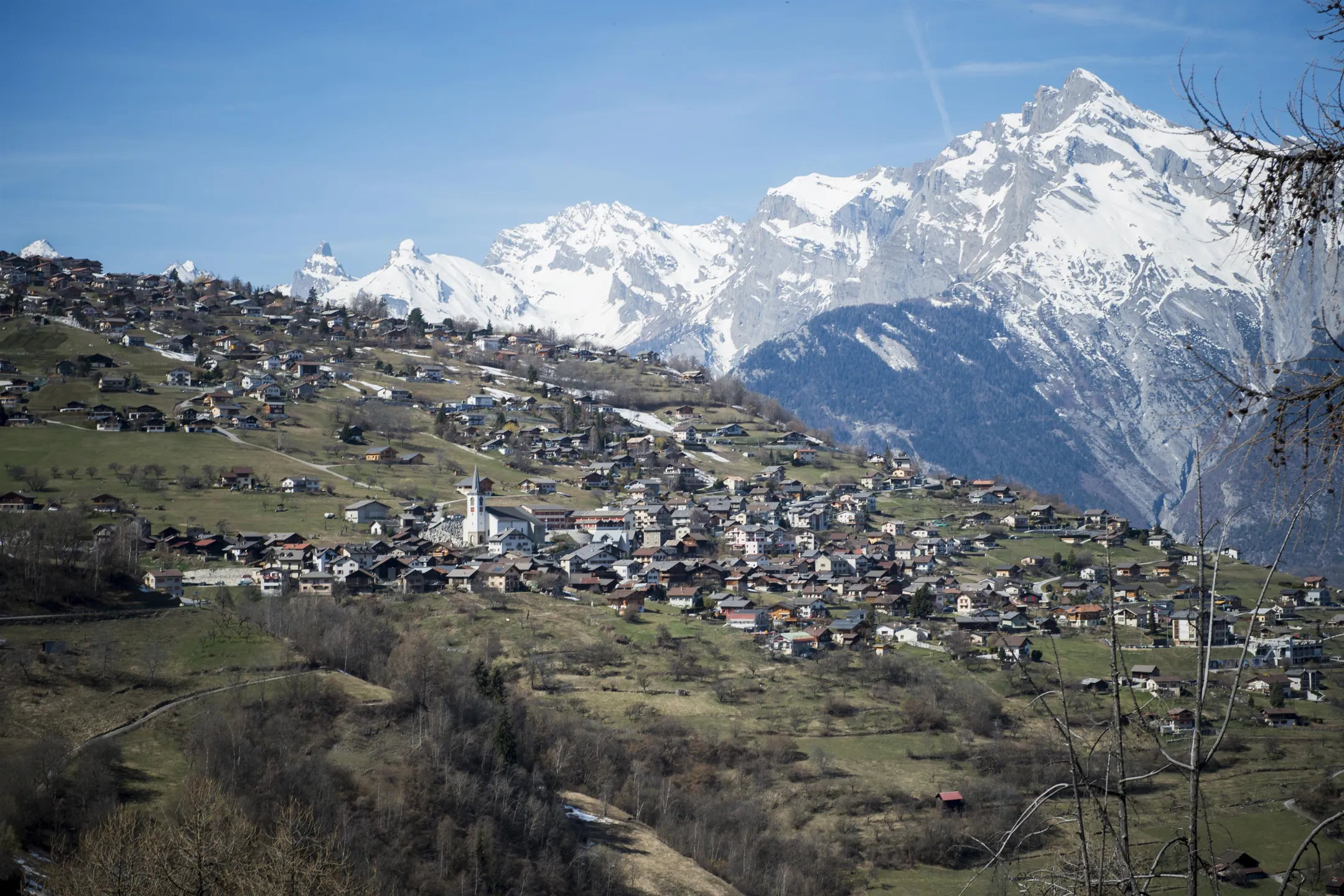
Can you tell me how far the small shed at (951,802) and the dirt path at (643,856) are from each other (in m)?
9.47

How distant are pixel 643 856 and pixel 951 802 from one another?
11.9m

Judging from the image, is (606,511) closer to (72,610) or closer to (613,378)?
(72,610)

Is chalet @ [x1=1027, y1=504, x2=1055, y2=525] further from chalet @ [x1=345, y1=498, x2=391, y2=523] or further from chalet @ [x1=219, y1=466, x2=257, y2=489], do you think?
chalet @ [x1=219, y1=466, x2=257, y2=489]

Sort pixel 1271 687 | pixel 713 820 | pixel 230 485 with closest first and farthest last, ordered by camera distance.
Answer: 1. pixel 713 820
2. pixel 1271 687
3. pixel 230 485

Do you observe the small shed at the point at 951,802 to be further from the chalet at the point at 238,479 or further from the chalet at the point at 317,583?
the chalet at the point at 238,479

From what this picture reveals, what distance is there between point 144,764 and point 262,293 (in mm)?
132060

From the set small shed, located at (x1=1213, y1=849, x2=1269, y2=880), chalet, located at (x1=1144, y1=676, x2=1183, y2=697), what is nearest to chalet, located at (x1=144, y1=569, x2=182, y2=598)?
chalet, located at (x1=1144, y1=676, x2=1183, y2=697)

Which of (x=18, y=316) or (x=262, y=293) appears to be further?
(x=262, y=293)

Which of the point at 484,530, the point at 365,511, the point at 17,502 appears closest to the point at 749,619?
the point at 484,530

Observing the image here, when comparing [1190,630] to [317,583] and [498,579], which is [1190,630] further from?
[317,583]

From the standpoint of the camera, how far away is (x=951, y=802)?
42.5m

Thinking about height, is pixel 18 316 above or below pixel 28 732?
above

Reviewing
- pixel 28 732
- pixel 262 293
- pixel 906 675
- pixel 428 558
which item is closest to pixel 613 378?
pixel 262 293

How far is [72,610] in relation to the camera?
4544 centimetres
